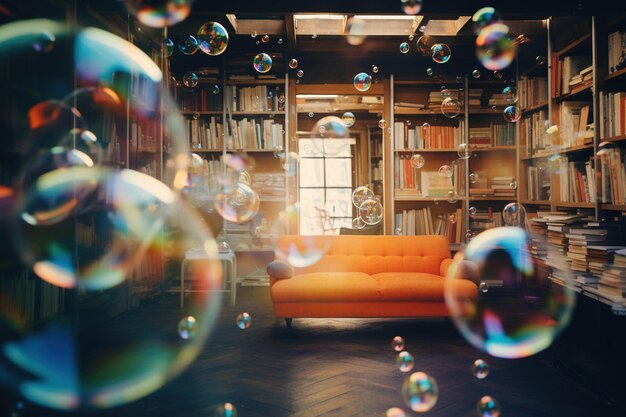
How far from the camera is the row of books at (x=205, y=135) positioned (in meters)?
5.27

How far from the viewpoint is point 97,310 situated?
3.70m

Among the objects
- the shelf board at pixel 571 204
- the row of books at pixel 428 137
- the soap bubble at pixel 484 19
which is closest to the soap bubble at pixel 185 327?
the soap bubble at pixel 484 19

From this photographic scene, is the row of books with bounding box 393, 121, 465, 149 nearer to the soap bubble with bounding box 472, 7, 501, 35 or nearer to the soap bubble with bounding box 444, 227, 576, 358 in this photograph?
the soap bubble with bounding box 444, 227, 576, 358

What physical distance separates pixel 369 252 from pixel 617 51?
2.27 meters

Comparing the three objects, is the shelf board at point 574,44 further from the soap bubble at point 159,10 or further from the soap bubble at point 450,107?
the soap bubble at point 159,10

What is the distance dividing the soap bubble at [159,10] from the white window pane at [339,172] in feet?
19.4

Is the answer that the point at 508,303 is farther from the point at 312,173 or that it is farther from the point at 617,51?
the point at 312,173

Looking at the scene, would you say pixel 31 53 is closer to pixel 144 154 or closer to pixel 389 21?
pixel 144 154

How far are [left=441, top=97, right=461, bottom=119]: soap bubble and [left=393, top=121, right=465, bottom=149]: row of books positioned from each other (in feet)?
0.71

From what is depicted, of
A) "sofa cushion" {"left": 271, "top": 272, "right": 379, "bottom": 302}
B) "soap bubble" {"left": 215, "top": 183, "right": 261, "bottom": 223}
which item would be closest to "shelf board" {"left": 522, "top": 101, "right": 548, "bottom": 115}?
"sofa cushion" {"left": 271, "top": 272, "right": 379, "bottom": 302}

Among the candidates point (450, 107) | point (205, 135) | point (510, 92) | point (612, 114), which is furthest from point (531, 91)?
point (205, 135)

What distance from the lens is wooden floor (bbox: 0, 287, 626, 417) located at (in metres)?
2.08

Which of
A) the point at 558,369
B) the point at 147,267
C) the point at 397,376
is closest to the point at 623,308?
the point at 558,369

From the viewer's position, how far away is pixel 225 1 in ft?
12.2
